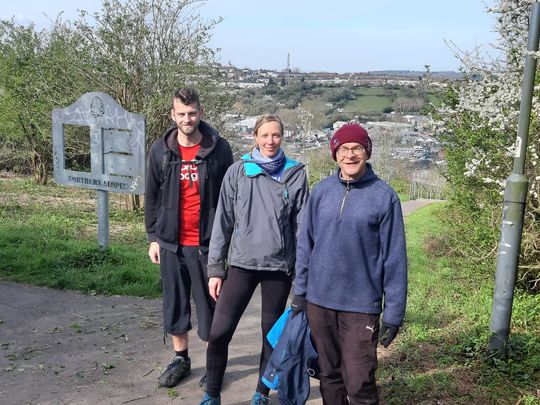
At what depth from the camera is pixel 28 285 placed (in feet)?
19.6

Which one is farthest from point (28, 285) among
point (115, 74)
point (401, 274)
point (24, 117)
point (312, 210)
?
point (24, 117)

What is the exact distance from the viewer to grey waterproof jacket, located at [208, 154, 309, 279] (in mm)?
3346

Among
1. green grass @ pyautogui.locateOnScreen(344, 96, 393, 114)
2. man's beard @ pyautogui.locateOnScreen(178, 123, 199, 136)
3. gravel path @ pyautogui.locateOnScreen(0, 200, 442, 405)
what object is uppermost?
green grass @ pyautogui.locateOnScreen(344, 96, 393, 114)

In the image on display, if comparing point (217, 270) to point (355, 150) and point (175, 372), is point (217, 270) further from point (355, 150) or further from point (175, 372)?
point (355, 150)

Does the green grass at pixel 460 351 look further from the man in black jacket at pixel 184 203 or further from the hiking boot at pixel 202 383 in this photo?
the man in black jacket at pixel 184 203

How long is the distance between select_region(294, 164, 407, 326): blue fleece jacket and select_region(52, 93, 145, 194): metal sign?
13.3 ft

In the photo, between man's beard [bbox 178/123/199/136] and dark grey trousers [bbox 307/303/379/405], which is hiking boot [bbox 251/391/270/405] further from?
man's beard [bbox 178/123/199/136]

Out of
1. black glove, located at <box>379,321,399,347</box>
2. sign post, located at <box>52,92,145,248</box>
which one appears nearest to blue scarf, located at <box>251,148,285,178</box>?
black glove, located at <box>379,321,399,347</box>

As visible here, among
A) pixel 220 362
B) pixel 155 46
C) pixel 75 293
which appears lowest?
pixel 75 293

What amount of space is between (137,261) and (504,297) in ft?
14.4

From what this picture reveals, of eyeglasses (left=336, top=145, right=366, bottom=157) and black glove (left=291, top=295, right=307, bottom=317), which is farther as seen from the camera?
black glove (left=291, top=295, right=307, bottom=317)

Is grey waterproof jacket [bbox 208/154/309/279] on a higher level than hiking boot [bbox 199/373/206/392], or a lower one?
higher

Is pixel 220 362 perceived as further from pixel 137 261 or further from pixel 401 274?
pixel 137 261

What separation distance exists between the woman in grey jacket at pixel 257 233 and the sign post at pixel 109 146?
11.1 feet
